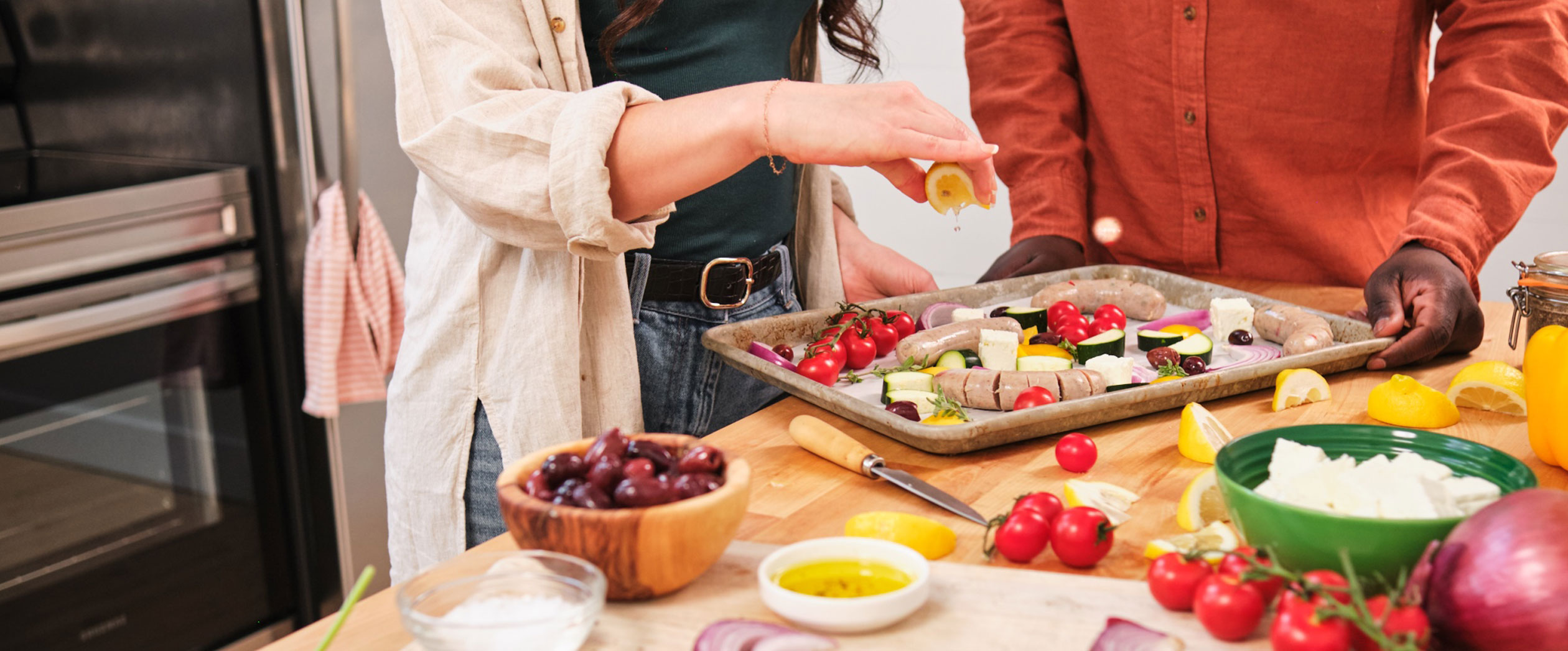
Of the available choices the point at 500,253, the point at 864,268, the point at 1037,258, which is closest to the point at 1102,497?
the point at 500,253

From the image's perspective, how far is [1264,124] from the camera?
242cm

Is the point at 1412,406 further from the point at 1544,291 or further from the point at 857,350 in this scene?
the point at 857,350

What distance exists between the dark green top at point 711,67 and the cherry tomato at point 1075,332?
518mm

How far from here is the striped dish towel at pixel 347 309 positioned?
2814mm

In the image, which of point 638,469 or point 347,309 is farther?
point 347,309

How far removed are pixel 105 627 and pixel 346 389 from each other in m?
0.74

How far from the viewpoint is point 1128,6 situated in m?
2.48

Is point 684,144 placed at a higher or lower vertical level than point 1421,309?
higher

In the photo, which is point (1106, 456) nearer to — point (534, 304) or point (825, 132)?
point (825, 132)

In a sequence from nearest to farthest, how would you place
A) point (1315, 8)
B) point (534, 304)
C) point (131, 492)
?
point (534, 304), point (1315, 8), point (131, 492)

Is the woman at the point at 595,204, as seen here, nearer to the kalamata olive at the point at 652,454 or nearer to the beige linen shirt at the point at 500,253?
the beige linen shirt at the point at 500,253

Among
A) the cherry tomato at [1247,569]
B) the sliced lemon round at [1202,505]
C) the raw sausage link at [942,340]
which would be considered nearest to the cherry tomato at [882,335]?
the raw sausage link at [942,340]

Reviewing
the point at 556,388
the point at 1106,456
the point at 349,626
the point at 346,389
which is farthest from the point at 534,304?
the point at 346,389

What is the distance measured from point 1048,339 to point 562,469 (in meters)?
1.08
